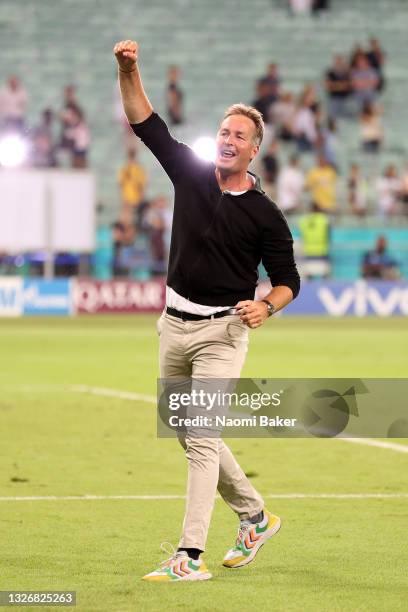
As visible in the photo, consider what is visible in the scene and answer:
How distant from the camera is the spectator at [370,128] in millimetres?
37188

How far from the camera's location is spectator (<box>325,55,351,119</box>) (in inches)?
1469

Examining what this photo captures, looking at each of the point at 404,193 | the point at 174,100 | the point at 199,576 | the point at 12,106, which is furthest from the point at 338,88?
the point at 199,576

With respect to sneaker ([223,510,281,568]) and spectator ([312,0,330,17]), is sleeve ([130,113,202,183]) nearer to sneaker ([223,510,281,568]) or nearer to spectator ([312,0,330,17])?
sneaker ([223,510,281,568])

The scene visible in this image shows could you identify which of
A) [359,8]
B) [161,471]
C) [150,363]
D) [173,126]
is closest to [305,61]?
[359,8]

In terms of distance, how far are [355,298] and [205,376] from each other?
2713 centimetres

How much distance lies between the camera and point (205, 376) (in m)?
7.18

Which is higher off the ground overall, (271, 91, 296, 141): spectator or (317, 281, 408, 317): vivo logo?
(271, 91, 296, 141): spectator

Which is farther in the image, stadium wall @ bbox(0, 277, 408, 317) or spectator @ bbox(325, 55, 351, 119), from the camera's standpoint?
spectator @ bbox(325, 55, 351, 119)

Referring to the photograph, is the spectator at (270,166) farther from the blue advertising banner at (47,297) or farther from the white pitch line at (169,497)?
the white pitch line at (169,497)

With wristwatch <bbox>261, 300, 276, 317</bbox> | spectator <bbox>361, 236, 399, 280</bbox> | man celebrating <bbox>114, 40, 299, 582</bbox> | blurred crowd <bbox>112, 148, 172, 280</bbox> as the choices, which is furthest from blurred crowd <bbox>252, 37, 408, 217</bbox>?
wristwatch <bbox>261, 300, 276, 317</bbox>

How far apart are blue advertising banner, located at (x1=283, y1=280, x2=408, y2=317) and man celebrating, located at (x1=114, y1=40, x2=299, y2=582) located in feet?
87.0

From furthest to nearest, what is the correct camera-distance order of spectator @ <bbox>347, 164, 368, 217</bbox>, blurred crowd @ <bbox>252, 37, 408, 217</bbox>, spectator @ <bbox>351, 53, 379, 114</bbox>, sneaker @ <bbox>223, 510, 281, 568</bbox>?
spectator @ <bbox>351, 53, 379, 114</bbox>, spectator @ <bbox>347, 164, 368, 217</bbox>, blurred crowd @ <bbox>252, 37, 408, 217</bbox>, sneaker @ <bbox>223, 510, 281, 568</bbox>

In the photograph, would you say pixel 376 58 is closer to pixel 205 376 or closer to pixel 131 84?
pixel 131 84

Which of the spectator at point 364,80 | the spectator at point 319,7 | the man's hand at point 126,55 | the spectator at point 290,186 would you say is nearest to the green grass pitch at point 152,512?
the man's hand at point 126,55
